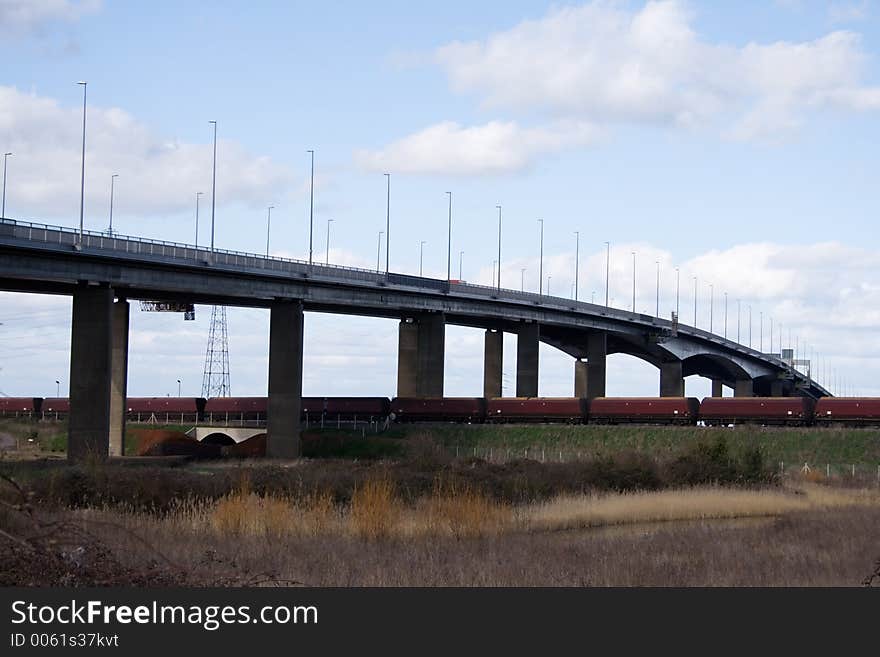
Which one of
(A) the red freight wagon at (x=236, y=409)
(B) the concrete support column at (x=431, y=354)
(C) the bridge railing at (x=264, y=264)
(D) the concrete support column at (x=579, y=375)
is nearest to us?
(C) the bridge railing at (x=264, y=264)

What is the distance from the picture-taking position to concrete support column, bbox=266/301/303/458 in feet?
292

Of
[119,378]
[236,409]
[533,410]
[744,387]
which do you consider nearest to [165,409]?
[236,409]

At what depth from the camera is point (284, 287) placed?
90.1m

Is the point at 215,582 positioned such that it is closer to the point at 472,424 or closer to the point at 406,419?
the point at 472,424

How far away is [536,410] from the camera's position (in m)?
95.3

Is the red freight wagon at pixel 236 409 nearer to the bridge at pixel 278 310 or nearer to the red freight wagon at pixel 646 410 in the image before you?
the bridge at pixel 278 310

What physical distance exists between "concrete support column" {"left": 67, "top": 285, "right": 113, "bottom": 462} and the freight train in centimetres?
3443

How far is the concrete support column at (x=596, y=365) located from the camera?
431ft

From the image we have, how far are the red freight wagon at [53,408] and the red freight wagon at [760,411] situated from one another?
6928 cm

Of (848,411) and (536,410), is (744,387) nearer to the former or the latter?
(536,410)

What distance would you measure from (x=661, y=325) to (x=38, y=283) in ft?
276

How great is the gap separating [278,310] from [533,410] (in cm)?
2200

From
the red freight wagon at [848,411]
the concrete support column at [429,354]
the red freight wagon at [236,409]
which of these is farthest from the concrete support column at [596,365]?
the red freight wagon at [848,411]

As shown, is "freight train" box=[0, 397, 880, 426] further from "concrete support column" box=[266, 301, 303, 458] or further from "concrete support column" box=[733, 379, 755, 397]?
"concrete support column" box=[733, 379, 755, 397]
